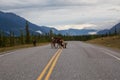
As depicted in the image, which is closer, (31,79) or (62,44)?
(31,79)

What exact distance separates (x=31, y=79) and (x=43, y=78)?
464 mm

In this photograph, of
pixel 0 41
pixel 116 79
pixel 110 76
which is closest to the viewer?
pixel 116 79

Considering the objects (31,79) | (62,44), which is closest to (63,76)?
(31,79)

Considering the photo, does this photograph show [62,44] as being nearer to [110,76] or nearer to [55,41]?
[55,41]

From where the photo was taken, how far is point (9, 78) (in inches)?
413

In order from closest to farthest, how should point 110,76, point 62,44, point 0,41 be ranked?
point 110,76 < point 62,44 < point 0,41

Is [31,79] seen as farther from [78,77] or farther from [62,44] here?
[62,44]

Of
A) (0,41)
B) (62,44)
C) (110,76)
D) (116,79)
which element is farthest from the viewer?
(0,41)

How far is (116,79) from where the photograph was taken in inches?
399

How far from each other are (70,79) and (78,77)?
21.3 inches

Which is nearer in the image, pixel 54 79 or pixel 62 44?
pixel 54 79

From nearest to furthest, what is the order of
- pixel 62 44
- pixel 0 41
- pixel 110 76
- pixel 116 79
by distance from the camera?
pixel 116 79
pixel 110 76
pixel 62 44
pixel 0 41

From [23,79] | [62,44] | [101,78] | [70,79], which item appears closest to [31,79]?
[23,79]

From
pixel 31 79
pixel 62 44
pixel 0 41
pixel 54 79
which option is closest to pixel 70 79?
pixel 54 79
